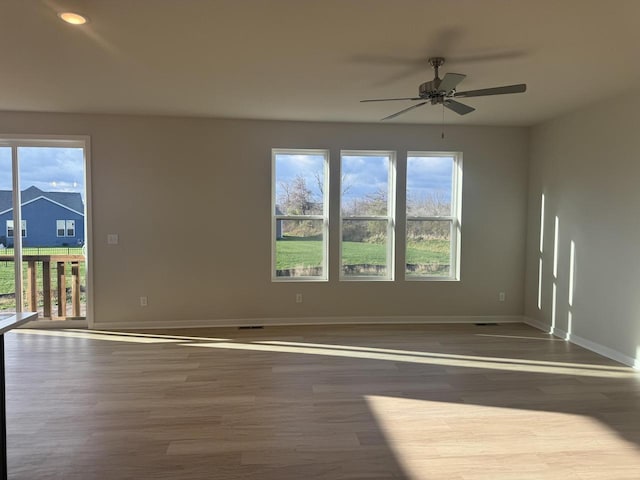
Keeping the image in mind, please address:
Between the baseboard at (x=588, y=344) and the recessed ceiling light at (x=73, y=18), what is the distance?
5.38 m

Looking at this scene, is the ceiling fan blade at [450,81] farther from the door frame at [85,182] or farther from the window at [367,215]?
the door frame at [85,182]

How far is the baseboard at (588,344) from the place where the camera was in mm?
3834

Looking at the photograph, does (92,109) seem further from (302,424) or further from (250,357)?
(302,424)

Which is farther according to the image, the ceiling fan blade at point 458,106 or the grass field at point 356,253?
the grass field at point 356,253

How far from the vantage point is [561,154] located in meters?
4.81

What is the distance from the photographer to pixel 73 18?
244 cm

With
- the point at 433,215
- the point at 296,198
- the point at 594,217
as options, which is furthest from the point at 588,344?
the point at 296,198

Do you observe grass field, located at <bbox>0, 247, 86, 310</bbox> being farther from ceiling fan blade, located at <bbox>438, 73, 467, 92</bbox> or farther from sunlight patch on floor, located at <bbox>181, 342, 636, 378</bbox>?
ceiling fan blade, located at <bbox>438, 73, 467, 92</bbox>

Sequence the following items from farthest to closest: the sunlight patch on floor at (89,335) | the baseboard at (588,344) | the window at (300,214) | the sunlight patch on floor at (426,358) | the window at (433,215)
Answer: the window at (433,215) → the window at (300,214) → the sunlight patch on floor at (89,335) → the baseboard at (588,344) → the sunlight patch on floor at (426,358)

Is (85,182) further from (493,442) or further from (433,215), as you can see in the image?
(493,442)

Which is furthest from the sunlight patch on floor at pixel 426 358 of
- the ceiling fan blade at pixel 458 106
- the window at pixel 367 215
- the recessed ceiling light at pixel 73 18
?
the recessed ceiling light at pixel 73 18

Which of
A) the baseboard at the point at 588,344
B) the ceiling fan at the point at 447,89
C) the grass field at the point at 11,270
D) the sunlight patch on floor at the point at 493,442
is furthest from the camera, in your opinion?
the grass field at the point at 11,270

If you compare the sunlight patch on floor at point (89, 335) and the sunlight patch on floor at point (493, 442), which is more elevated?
the sunlight patch on floor at point (89, 335)

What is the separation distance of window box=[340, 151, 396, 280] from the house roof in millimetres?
3444
